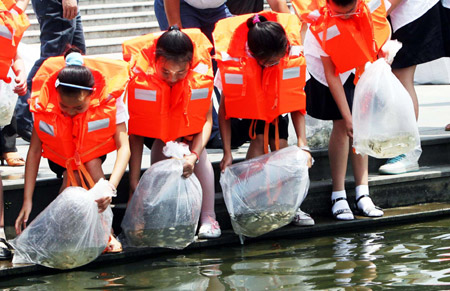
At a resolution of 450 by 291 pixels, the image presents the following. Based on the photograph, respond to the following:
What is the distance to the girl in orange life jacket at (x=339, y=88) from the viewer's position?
16.1 feet

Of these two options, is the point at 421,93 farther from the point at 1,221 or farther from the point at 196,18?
the point at 1,221

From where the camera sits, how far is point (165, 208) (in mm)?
4562

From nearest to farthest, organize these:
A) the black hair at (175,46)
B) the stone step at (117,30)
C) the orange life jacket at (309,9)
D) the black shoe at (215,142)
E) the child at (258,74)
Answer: the black hair at (175,46) → the child at (258,74) → the orange life jacket at (309,9) → the black shoe at (215,142) → the stone step at (117,30)

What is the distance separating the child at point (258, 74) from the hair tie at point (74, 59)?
2.60ft

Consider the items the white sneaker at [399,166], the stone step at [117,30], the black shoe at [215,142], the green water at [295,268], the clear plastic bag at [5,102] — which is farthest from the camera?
the stone step at [117,30]

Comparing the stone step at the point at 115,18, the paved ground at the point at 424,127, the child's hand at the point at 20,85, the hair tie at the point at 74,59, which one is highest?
the stone step at the point at 115,18

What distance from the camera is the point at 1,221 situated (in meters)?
4.56

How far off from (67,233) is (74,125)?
553 millimetres

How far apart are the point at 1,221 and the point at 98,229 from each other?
0.57 m

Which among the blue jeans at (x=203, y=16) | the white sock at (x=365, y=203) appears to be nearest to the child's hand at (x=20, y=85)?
the blue jeans at (x=203, y=16)

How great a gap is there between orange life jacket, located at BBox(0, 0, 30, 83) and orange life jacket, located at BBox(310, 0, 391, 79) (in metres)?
1.61

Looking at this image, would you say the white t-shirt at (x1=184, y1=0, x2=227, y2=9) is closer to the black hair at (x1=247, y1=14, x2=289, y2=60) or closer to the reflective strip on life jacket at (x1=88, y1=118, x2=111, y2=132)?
the black hair at (x1=247, y1=14, x2=289, y2=60)

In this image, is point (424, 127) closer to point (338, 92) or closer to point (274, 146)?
point (338, 92)

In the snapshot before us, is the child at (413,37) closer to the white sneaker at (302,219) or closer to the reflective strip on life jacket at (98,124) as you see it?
the white sneaker at (302,219)
